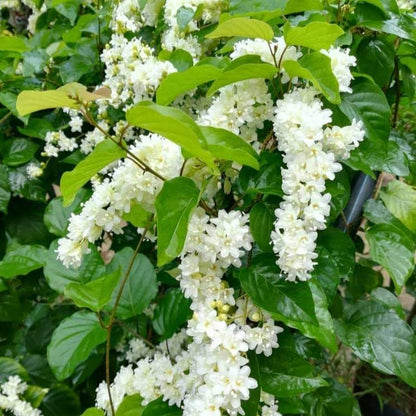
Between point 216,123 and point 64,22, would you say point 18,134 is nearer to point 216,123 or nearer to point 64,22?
point 64,22

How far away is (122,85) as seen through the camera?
93 centimetres

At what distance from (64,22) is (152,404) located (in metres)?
1.23

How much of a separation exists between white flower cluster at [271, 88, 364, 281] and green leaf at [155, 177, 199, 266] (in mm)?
108

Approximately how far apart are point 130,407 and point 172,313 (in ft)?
0.55

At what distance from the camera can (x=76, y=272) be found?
0.90 metres

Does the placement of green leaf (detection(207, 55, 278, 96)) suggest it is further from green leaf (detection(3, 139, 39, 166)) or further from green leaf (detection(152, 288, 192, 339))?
green leaf (detection(3, 139, 39, 166))

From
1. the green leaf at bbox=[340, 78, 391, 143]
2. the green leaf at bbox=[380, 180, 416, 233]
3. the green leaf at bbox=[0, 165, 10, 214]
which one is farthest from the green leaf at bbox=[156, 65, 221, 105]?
the green leaf at bbox=[0, 165, 10, 214]

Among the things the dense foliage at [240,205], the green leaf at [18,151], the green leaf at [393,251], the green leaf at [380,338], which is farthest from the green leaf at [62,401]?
the green leaf at [393,251]

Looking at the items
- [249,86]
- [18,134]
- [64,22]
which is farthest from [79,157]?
[249,86]

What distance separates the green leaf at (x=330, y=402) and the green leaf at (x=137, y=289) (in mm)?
357

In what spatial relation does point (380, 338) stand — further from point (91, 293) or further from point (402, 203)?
point (91, 293)

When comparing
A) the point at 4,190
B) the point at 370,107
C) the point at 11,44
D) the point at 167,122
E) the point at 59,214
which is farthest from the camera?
the point at 11,44

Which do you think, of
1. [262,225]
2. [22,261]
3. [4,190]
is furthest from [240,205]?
[4,190]

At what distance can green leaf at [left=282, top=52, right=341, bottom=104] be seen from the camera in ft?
1.84
